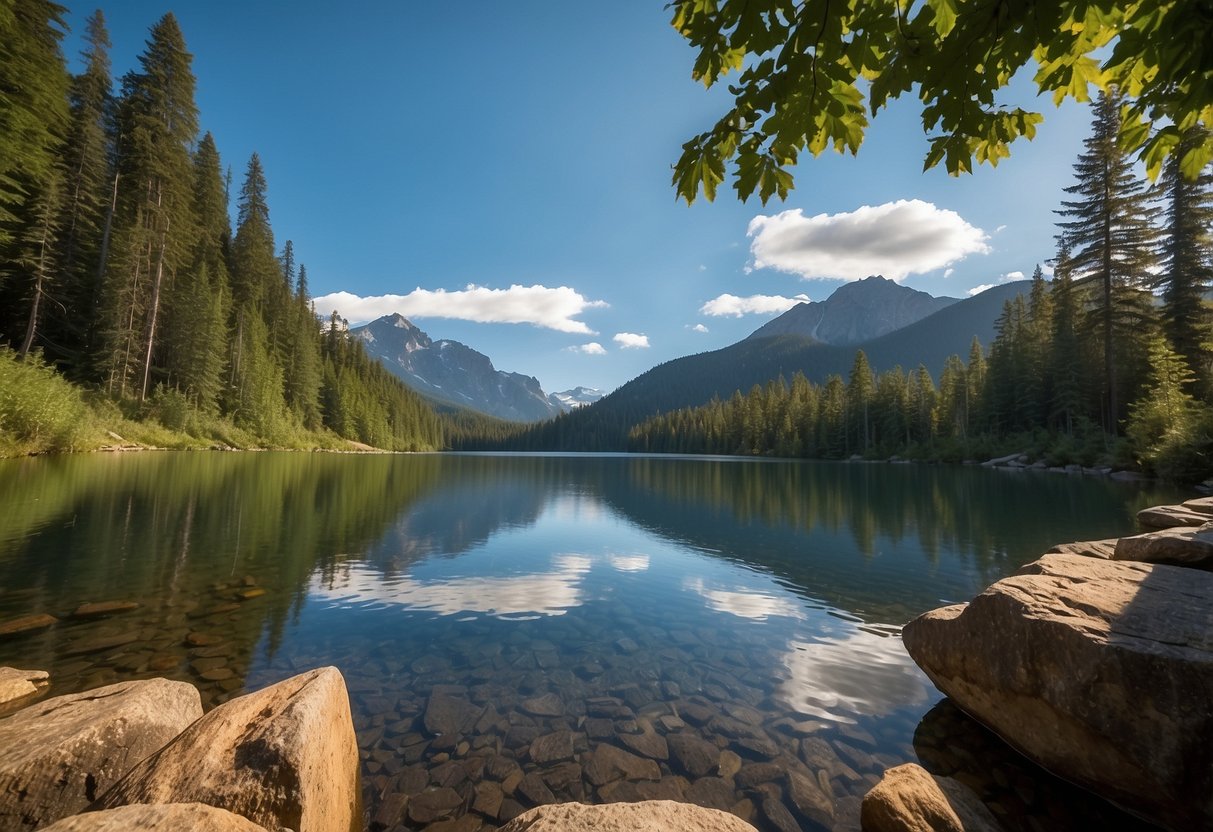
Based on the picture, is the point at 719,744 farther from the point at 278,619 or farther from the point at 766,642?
the point at 278,619

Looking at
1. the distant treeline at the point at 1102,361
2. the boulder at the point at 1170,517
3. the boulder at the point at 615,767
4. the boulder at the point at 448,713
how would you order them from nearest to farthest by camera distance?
the boulder at the point at 615,767 < the boulder at the point at 448,713 < the boulder at the point at 1170,517 < the distant treeline at the point at 1102,361

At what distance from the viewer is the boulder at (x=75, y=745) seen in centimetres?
321

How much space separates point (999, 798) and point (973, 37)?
6.21m

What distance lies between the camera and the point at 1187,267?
3712cm

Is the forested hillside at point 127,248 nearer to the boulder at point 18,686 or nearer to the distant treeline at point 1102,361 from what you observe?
the boulder at point 18,686

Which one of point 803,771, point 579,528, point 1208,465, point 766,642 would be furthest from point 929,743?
point 1208,465

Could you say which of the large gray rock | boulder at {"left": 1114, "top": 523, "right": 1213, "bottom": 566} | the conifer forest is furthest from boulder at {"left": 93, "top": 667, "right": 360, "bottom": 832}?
the conifer forest

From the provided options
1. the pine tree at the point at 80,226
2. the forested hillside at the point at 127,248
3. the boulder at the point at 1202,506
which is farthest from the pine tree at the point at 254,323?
the boulder at the point at 1202,506

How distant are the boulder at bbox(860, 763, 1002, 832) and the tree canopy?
4548 mm

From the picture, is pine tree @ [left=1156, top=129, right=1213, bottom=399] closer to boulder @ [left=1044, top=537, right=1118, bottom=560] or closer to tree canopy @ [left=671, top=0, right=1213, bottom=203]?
boulder @ [left=1044, top=537, right=1118, bottom=560]

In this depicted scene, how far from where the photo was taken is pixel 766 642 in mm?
8375

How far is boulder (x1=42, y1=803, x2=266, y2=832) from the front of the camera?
2037 millimetres

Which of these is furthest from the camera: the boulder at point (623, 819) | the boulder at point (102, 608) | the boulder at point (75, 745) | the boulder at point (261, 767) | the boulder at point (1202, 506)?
the boulder at point (1202, 506)

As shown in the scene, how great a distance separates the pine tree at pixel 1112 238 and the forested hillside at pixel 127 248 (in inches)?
2761
